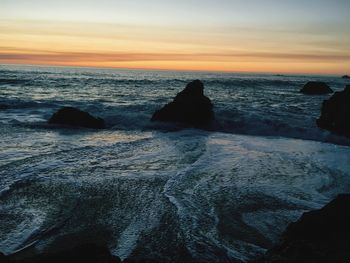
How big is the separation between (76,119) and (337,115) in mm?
11840

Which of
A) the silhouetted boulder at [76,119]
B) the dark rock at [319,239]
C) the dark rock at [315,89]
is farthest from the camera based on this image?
the dark rock at [315,89]

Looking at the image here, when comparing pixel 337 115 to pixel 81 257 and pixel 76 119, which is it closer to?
pixel 76 119

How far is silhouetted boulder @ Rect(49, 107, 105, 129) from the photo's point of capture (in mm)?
15484

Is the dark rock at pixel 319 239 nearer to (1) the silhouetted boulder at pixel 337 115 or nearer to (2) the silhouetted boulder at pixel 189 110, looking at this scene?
(1) the silhouetted boulder at pixel 337 115

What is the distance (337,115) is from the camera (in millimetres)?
16031

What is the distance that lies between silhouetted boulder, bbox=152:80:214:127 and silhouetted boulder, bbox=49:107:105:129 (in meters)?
3.25

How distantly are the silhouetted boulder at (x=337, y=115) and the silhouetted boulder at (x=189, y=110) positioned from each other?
5524 mm

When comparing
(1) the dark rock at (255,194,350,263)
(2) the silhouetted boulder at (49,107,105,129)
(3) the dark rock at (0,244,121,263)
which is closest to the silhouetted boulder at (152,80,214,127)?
(2) the silhouetted boulder at (49,107,105,129)

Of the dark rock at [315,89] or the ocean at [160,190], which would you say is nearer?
the ocean at [160,190]

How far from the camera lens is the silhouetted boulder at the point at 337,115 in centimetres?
1526

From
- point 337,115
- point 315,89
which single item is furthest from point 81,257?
point 315,89

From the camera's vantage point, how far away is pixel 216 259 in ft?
14.3

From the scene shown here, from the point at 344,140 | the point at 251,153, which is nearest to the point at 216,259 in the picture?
the point at 251,153

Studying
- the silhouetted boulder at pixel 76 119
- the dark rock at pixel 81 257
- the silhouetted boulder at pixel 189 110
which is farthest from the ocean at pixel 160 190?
the silhouetted boulder at pixel 189 110
